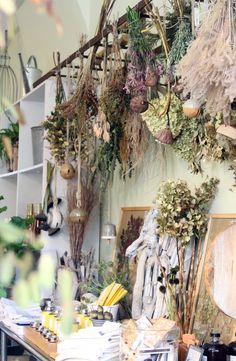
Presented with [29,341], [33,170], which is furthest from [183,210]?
[33,170]

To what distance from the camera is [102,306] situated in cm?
237

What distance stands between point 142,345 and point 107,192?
64.0 inches

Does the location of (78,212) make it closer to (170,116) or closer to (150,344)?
(170,116)

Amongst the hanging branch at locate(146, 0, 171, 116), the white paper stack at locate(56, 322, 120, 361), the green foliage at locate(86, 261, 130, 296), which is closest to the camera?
the white paper stack at locate(56, 322, 120, 361)

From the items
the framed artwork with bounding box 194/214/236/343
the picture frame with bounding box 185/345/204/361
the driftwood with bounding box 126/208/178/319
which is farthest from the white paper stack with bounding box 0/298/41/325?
the picture frame with bounding box 185/345/204/361

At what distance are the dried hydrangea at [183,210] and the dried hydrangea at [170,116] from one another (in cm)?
23

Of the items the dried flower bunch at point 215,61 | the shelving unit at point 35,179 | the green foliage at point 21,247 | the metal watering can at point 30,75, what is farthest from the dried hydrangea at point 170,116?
the metal watering can at point 30,75

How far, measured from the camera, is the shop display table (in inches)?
84.2

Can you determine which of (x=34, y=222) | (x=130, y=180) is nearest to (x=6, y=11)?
(x=130, y=180)

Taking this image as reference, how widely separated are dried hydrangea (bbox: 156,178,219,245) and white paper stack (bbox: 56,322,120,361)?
0.46 metres

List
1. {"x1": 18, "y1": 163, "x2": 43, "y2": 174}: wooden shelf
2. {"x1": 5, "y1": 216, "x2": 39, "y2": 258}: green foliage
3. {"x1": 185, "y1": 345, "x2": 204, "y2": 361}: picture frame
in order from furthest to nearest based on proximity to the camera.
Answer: {"x1": 18, "y1": 163, "x2": 43, "y2": 174}: wooden shelf < {"x1": 185, "y1": 345, "x2": 204, "y2": 361}: picture frame < {"x1": 5, "y1": 216, "x2": 39, "y2": 258}: green foliage

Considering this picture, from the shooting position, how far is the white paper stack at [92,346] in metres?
1.87

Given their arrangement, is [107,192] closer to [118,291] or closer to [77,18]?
[118,291]

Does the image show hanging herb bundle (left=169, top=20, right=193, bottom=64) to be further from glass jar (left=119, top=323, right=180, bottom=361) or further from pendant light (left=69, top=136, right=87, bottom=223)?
pendant light (left=69, top=136, right=87, bottom=223)
